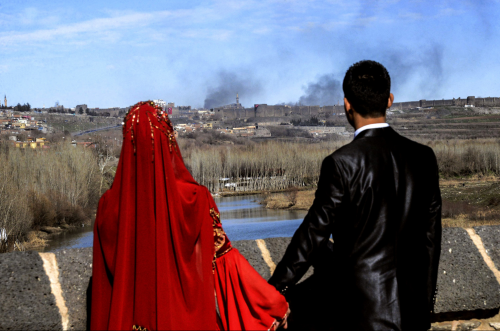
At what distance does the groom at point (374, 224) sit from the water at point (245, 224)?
95.9 ft

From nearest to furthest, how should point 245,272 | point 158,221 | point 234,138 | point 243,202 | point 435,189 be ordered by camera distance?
point 435,189 < point 158,221 < point 245,272 < point 243,202 < point 234,138

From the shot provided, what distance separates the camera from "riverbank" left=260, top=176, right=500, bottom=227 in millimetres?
38062

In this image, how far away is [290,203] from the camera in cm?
5075

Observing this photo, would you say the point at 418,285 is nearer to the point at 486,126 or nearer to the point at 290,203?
the point at 290,203

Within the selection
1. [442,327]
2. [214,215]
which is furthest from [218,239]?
[442,327]

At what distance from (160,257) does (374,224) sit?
0.91 meters

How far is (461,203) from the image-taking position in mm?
44031

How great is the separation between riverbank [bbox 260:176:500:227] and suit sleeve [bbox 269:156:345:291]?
32.8 metres

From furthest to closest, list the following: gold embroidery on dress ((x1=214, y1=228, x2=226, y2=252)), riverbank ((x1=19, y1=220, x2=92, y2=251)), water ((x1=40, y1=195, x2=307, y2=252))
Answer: water ((x1=40, y1=195, x2=307, y2=252)) → riverbank ((x1=19, y1=220, x2=92, y2=251)) → gold embroidery on dress ((x1=214, y1=228, x2=226, y2=252))

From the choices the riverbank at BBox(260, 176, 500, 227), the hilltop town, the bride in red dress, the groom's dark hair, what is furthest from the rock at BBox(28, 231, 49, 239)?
the hilltop town

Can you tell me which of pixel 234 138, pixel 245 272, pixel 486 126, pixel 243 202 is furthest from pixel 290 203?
pixel 486 126

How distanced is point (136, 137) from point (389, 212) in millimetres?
1120

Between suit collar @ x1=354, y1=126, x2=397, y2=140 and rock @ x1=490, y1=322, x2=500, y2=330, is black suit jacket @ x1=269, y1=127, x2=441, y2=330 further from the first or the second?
rock @ x1=490, y1=322, x2=500, y2=330

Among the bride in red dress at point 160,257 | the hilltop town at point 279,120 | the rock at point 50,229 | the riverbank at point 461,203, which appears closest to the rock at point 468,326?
the bride in red dress at point 160,257
